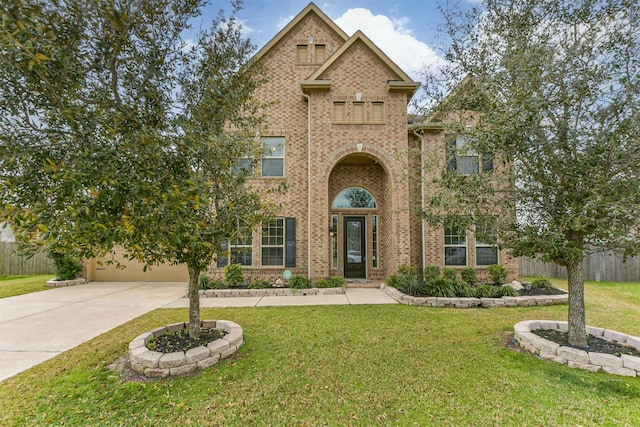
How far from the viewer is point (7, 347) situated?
5016 mm

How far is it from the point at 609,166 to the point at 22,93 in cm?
683

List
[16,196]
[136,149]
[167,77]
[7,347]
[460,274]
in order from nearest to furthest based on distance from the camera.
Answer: [16,196], [136,149], [167,77], [7,347], [460,274]

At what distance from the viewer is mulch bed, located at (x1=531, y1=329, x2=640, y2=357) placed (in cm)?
435

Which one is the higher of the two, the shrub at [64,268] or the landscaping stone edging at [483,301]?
the shrub at [64,268]

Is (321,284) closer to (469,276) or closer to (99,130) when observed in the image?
(469,276)

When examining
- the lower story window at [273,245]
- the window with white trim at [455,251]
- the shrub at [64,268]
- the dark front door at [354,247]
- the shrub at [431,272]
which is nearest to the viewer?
the shrub at [431,272]

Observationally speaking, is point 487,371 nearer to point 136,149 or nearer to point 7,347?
point 136,149

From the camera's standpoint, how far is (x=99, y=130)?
292cm

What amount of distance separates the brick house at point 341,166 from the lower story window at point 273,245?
4 centimetres

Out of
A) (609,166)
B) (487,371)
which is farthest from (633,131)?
(487,371)

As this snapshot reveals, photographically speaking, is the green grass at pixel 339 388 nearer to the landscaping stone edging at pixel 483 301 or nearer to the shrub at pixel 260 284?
the landscaping stone edging at pixel 483 301

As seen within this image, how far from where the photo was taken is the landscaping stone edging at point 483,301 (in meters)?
7.73

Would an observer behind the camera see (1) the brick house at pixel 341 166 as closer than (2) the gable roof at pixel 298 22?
Yes

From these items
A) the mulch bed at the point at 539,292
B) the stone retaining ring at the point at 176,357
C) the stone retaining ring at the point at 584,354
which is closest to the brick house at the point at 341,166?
the mulch bed at the point at 539,292
